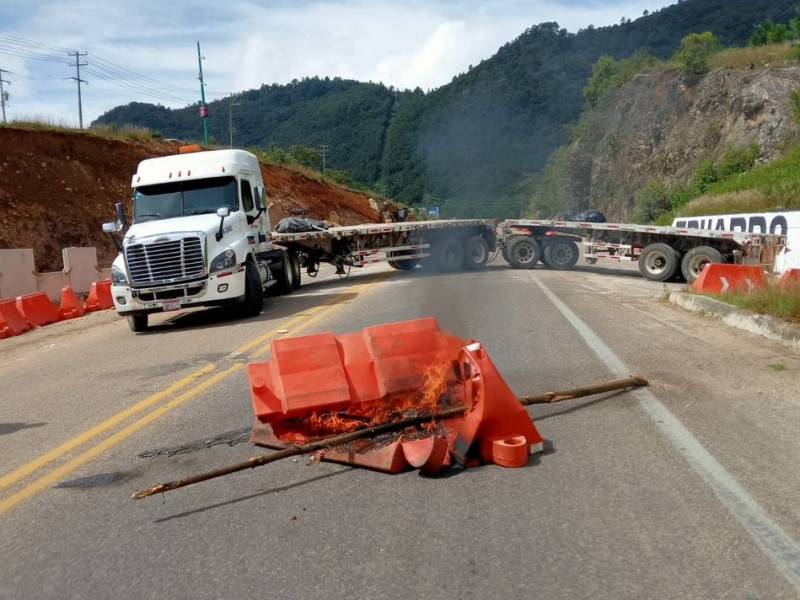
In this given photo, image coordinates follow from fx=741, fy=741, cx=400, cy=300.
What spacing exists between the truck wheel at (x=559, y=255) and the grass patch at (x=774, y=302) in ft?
35.9

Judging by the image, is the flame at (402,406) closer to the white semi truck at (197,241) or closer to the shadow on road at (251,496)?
the shadow on road at (251,496)

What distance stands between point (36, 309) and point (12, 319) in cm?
94

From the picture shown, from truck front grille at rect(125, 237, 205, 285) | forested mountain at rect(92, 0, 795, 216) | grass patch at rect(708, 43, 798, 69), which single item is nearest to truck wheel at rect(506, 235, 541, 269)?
truck front grille at rect(125, 237, 205, 285)

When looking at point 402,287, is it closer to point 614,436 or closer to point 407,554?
point 614,436

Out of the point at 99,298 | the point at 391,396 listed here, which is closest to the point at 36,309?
the point at 99,298

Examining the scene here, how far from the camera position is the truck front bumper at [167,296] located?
12.0 metres

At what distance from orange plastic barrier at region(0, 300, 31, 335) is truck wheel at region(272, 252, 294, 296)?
16.9 feet

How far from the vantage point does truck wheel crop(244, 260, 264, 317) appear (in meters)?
13.0

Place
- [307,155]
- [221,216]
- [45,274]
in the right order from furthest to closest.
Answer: [307,155] → [45,274] → [221,216]

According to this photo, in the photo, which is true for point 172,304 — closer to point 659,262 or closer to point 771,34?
point 659,262

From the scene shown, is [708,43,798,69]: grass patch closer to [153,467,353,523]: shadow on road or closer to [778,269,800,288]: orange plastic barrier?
[778,269,800,288]: orange plastic barrier

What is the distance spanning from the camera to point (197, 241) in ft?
39.6

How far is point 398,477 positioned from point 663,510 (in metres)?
1.53

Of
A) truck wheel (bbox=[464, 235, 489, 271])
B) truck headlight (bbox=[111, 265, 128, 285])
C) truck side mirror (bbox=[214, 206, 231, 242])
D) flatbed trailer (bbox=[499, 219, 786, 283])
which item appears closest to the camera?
truck headlight (bbox=[111, 265, 128, 285])
